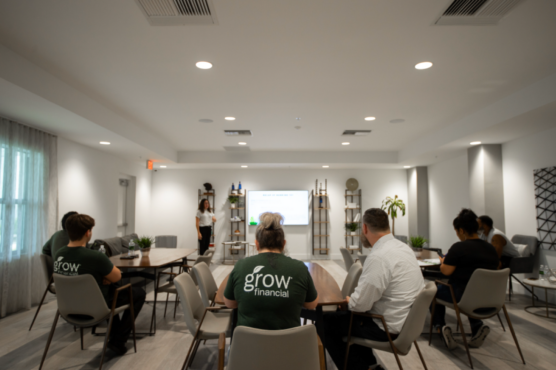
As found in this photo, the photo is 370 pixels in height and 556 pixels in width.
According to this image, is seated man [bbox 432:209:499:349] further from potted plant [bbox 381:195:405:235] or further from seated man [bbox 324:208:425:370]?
potted plant [bbox 381:195:405:235]

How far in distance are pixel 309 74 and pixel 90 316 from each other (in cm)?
311

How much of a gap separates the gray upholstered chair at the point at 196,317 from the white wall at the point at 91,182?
3868mm

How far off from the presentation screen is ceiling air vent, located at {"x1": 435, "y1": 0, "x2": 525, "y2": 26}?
7.00m

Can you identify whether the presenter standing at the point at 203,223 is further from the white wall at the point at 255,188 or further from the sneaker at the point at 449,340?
the sneaker at the point at 449,340

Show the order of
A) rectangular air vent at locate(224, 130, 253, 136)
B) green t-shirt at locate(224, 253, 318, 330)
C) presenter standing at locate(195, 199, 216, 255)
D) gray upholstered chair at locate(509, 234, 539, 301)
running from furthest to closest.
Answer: presenter standing at locate(195, 199, 216, 255)
rectangular air vent at locate(224, 130, 253, 136)
gray upholstered chair at locate(509, 234, 539, 301)
green t-shirt at locate(224, 253, 318, 330)

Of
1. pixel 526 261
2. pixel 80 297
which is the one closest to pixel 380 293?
pixel 80 297

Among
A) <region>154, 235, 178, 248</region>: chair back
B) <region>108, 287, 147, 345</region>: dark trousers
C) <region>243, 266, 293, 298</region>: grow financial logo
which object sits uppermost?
<region>243, 266, 293, 298</region>: grow financial logo

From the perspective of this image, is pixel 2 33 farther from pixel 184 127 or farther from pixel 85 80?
pixel 184 127

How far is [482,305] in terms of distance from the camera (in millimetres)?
2916

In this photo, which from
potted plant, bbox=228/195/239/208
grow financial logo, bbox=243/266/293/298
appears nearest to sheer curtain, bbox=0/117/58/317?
grow financial logo, bbox=243/266/293/298

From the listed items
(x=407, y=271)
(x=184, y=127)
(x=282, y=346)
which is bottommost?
(x=282, y=346)

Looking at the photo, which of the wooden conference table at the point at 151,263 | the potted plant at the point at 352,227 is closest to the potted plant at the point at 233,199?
the potted plant at the point at 352,227

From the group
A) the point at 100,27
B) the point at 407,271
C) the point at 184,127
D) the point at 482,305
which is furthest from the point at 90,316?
the point at 184,127

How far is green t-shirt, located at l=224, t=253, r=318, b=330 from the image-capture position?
5.99ft
